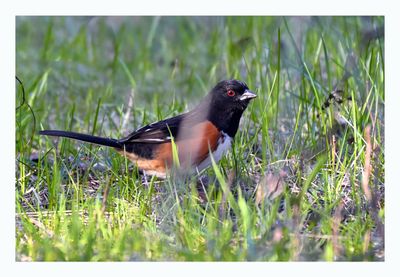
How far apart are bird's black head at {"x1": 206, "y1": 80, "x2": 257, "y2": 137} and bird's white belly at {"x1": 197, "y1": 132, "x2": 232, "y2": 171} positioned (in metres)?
0.09

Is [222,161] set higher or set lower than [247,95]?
lower

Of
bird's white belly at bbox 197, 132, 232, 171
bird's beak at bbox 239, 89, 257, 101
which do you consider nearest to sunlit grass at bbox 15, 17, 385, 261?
bird's white belly at bbox 197, 132, 232, 171

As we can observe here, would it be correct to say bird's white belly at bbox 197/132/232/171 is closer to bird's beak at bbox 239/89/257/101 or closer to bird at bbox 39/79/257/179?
bird at bbox 39/79/257/179

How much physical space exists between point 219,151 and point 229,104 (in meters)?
0.40

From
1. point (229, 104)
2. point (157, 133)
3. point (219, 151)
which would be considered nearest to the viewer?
point (219, 151)

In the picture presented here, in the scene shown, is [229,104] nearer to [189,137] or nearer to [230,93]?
Result: [230,93]

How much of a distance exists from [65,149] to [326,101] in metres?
1.86

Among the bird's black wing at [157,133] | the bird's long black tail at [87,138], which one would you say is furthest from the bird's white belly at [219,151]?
the bird's long black tail at [87,138]

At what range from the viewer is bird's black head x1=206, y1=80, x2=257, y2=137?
5.57 m

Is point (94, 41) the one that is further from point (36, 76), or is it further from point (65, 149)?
point (65, 149)

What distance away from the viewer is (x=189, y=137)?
215 inches

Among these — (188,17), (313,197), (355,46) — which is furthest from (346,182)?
(188,17)

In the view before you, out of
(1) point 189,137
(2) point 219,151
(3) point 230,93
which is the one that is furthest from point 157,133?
(3) point 230,93

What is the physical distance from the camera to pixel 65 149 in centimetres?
575
